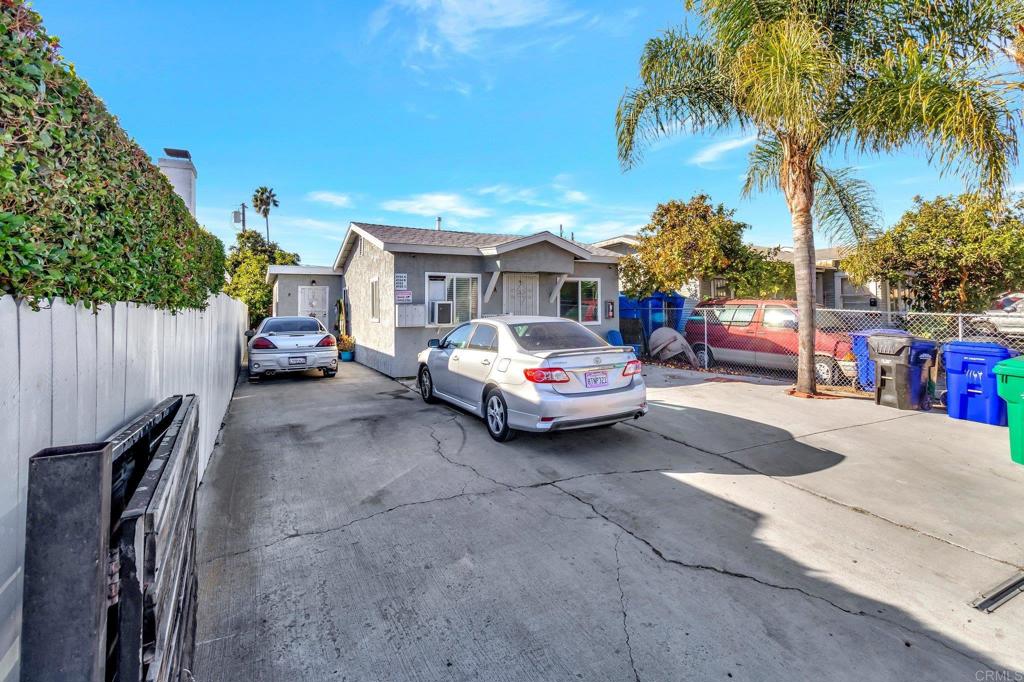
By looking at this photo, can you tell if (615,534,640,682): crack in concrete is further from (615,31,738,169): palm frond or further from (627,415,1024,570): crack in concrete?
(615,31,738,169): palm frond

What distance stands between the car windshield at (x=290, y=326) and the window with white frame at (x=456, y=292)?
10.4 feet

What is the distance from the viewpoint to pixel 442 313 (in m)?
12.2

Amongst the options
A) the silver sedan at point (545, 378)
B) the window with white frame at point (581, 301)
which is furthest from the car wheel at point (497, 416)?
the window with white frame at point (581, 301)

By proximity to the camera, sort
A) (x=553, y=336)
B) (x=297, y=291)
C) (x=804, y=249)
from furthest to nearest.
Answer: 1. (x=297, y=291)
2. (x=804, y=249)
3. (x=553, y=336)

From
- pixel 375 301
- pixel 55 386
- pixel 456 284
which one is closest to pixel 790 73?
pixel 456 284

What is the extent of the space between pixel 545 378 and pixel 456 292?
7.32 m

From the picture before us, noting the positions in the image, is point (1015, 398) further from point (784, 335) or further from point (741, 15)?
point (741, 15)

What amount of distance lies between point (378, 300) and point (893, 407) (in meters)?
11.9

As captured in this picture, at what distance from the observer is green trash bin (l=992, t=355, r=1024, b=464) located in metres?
5.27

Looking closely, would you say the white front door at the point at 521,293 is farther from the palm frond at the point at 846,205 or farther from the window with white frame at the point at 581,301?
the palm frond at the point at 846,205

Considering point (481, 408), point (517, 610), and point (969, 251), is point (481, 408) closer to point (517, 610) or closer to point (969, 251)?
point (517, 610)

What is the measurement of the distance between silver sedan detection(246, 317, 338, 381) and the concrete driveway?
5426 millimetres

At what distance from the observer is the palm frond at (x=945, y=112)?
22.3ft

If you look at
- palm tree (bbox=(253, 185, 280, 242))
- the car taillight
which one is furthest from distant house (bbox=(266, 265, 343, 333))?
palm tree (bbox=(253, 185, 280, 242))
